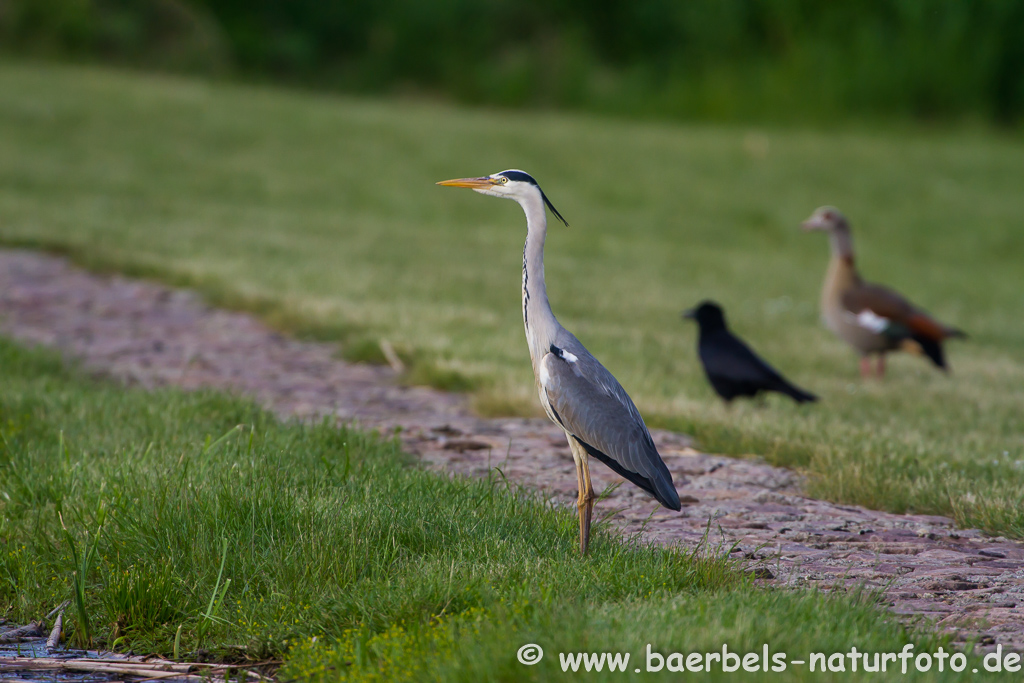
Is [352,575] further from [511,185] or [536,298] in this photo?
[511,185]

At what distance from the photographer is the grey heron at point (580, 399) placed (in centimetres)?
397

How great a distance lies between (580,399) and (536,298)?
0.45 meters

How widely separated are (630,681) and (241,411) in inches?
145

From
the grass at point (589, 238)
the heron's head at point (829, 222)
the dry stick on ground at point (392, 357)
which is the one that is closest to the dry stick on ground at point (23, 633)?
the grass at point (589, 238)

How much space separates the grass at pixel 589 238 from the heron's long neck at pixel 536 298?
1.91 meters

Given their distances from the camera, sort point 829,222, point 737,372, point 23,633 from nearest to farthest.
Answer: point 23,633, point 737,372, point 829,222

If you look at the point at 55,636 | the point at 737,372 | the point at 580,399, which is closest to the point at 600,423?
the point at 580,399

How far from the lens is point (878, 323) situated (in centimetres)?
996

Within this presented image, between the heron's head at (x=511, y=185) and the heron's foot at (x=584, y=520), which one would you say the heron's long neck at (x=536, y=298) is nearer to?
the heron's head at (x=511, y=185)

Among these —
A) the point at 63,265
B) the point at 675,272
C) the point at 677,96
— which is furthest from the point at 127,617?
the point at 677,96

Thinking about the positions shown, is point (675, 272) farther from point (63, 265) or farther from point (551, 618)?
point (551, 618)

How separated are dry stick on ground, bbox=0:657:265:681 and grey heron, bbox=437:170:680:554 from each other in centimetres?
143

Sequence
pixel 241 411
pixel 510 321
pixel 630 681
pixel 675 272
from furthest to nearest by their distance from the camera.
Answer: pixel 675 272, pixel 510 321, pixel 241 411, pixel 630 681

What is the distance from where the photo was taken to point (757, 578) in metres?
3.92
